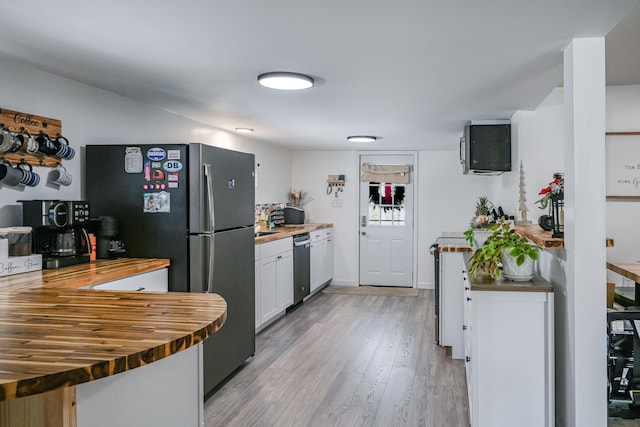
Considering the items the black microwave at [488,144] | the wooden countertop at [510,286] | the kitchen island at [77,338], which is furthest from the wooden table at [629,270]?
the kitchen island at [77,338]

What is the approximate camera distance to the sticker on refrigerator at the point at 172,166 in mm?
3178

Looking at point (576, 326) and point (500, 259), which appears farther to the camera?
point (500, 259)

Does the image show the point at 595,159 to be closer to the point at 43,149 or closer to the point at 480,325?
the point at 480,325

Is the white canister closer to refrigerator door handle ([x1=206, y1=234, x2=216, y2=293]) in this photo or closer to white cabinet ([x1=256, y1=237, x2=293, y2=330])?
refrigerator door handle ([x1=206, y1=234, x2=216, y2=293])

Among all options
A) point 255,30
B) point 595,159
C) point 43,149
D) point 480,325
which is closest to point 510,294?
point 480,325

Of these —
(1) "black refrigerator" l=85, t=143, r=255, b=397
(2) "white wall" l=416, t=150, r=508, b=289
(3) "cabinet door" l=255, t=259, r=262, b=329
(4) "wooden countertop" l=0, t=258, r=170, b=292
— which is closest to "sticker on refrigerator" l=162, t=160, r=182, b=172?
(1) "black refrigerator" l=85, t=143, r=255, b=397

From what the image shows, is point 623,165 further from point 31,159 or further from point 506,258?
point 31,159

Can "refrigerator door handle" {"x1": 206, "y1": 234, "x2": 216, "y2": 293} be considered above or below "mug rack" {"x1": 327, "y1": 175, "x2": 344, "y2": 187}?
below

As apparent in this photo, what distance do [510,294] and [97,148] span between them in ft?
8.92

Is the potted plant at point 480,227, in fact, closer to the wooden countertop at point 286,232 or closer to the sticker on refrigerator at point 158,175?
the wooden countertop at point 286,232

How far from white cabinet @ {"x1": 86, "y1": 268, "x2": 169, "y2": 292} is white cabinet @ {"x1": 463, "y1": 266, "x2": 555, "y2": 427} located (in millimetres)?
1884

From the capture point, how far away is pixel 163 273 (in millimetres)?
3148

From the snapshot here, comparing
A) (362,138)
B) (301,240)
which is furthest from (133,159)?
(362,138)

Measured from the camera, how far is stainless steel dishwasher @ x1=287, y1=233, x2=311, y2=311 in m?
5.91
